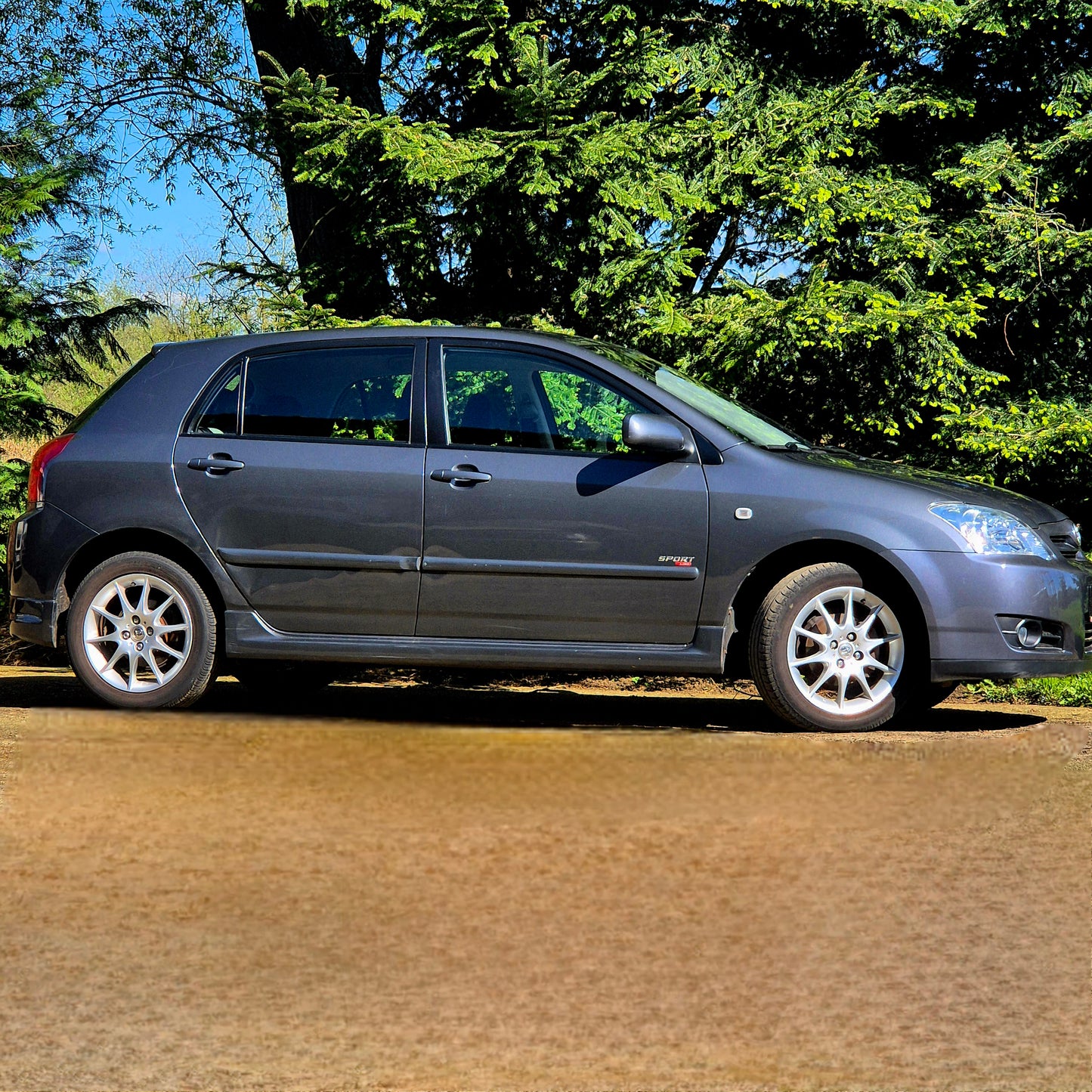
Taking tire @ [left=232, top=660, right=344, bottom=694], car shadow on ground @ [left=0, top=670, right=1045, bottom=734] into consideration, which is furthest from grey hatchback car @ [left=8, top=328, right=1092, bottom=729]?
tire @ [left=232, top=660, right=344, bottom=694]

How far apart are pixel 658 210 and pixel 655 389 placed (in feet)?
12.4

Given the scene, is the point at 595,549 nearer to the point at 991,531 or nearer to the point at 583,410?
the point at 583,410

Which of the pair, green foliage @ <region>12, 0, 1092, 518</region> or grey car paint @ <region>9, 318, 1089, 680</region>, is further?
green foliage @ <region>12, 0, 1092, 518</region>

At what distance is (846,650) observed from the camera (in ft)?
17.8

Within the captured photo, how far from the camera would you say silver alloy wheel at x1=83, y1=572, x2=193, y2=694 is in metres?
5.73

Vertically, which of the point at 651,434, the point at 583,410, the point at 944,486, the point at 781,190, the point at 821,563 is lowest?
the point at 821,563

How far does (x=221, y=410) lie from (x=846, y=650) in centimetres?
302

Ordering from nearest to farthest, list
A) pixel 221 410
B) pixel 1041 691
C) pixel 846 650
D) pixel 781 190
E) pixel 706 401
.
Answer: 1. pixel 846 650
2. pixel 221 410
3. pixel 706 401
4. pixel 1041 691
5. pixel 781 190

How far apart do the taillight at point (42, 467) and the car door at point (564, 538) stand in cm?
176

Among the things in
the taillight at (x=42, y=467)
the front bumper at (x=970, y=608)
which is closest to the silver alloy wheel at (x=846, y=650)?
the front bumper at (x=970, y=608)

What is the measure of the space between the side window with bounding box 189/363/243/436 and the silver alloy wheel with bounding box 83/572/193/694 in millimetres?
726

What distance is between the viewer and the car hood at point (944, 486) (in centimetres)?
553

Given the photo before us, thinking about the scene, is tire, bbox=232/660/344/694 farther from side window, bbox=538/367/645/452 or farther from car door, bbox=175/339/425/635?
side window, bbox=538/367/645/452

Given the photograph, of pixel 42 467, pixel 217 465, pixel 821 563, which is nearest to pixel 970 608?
pixel 821 563
